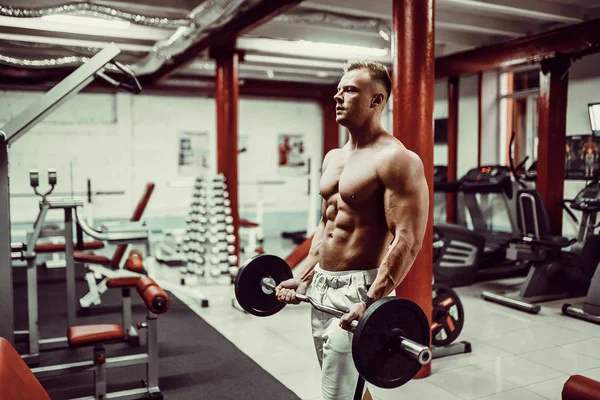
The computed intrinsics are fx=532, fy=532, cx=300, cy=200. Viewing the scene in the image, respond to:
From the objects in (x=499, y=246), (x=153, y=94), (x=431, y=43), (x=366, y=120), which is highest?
(x=153, y=94)

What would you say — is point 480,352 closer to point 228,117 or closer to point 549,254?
point 549,254

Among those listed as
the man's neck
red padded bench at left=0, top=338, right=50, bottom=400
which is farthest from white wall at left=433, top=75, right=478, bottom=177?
red padded bench at left=0, top=338, right=50, bottom=400

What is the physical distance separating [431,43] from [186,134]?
24.3 ft

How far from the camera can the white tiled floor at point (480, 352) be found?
336 cm

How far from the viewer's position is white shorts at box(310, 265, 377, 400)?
80.8 inches

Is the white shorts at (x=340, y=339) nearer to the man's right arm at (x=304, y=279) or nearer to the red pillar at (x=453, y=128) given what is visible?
the man's right arm at (x=304, y=279)

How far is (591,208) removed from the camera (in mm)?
5375

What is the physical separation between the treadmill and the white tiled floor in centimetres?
51

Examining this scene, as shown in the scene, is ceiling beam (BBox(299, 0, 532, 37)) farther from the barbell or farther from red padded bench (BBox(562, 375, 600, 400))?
red padded bench (BBox(562, 375, 600, 400))

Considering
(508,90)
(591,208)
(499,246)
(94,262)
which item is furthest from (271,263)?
(508,90)

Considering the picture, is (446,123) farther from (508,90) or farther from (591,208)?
(591,208)

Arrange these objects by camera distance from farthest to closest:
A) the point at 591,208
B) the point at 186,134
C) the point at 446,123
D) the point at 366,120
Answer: the point at 186,134 < the point at 446,123 < the point at 591,208 < the point at 366,120

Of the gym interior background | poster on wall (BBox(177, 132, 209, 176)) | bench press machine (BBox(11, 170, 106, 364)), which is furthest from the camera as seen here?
poster on wall (BBox(177, 132, 209, 176))

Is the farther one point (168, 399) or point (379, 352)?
point (168, 399)
